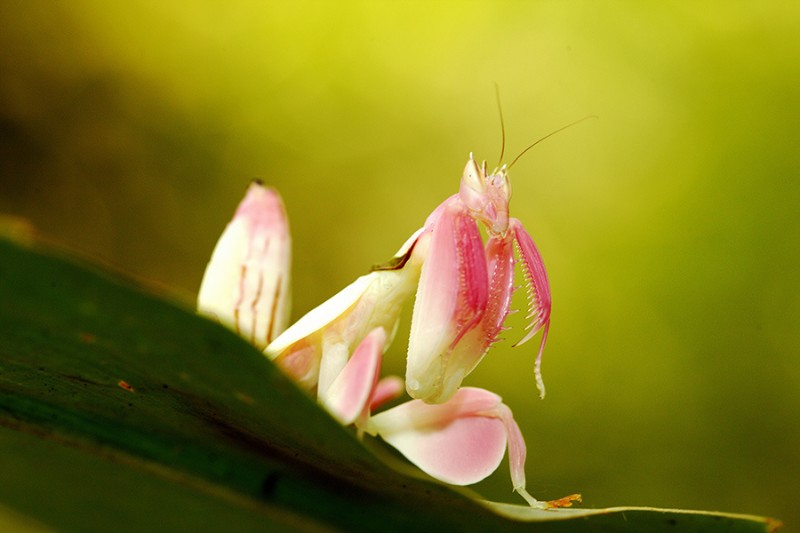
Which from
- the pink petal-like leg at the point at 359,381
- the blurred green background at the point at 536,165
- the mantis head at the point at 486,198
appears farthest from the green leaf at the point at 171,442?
the blurred green background at the point at 536,165

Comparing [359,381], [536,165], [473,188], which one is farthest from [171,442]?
[536,165]

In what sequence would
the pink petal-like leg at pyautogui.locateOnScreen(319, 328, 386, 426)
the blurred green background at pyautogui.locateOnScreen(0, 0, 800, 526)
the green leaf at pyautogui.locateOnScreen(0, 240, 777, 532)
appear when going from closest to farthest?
1. the green leaf at pyautogui.locateOnScreen(0, 240, 777, 532)
2. the pink petal-like leg at pyautogui.locateOnScreen(319, 328, 386, 426)
3. the blurred green background at pyautogui.locateOnScreen(0, 0, 800, 526)

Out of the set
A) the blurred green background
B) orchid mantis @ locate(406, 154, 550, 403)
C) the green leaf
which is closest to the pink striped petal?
orchid mantis @ locate(406, 154, 550, 403)

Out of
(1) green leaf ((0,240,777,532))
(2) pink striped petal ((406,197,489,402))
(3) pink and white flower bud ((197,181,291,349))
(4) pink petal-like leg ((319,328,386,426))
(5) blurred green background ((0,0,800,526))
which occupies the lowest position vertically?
(1) green leaf ((0,240,777,532))

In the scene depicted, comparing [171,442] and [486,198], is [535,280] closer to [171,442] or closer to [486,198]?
[486,198]

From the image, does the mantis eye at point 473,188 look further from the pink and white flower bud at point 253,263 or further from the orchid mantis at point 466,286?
the pink and white flower bud at point 253,263

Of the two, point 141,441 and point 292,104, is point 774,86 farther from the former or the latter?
point 141,441

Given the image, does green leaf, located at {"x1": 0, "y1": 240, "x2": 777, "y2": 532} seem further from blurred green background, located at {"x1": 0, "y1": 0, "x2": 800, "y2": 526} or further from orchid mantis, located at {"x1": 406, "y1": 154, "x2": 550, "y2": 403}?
blurred green background, located at {"x1": 0, "y1": 0, "x2": 800, "y2": 526}
